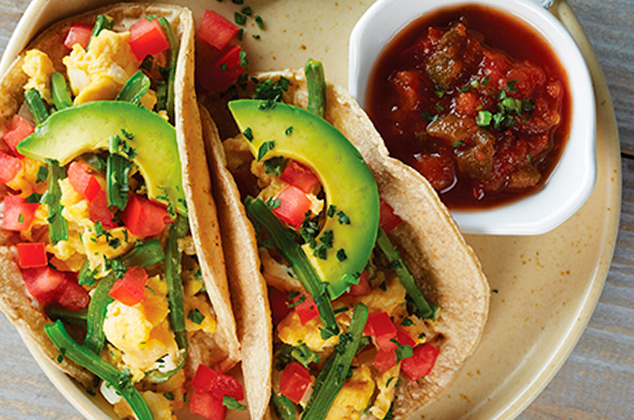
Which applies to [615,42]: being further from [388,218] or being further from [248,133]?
[248,133]


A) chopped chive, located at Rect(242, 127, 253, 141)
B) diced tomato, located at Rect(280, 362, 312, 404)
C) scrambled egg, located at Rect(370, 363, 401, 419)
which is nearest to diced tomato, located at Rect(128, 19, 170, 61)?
chopped chive, located at Rect(242, 127, 253, 141)

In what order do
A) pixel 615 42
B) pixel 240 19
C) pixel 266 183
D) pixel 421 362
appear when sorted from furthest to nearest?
pixel 615 42
pixel 240 19
pixel 421 362
pixel 266 183

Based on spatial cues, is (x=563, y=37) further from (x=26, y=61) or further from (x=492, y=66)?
(x=26, y=61)

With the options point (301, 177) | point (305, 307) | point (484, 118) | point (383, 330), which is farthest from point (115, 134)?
point (484, 118)

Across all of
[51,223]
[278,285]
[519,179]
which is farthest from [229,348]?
[519,179]

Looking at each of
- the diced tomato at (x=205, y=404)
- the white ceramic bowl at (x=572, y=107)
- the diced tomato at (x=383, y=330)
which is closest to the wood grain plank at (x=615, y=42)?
the white ceramic bowl at (x=572, y=107)

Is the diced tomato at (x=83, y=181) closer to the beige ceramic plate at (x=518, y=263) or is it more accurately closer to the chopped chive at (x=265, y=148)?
the chopped chive at (x=265, y=148)
